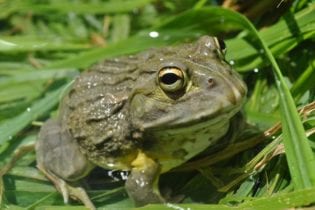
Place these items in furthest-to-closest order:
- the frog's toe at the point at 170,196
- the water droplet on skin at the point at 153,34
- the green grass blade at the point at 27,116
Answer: the water droplet on skin at the point at 153,34 < the green grass blade at the point at 27,116 < the frog's toe at the point at 170,196

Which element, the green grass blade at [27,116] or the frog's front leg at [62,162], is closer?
the frog's front leg at [62,162]

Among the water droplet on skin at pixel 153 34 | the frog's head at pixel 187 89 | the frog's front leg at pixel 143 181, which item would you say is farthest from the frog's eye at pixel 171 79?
the water droplet on skin at pixel 153 34

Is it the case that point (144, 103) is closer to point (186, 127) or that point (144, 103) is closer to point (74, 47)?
point (186, 127)

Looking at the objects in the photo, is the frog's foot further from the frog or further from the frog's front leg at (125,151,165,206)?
the frog's front leg at (125,151,165,206)

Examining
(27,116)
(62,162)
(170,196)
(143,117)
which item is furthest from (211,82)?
(27,116)

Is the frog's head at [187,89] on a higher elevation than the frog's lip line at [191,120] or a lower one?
higher

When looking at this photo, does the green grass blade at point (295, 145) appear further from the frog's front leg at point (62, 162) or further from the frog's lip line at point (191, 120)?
the frog's front leg at point (62, 162)

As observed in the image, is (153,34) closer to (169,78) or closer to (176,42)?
(176,42)

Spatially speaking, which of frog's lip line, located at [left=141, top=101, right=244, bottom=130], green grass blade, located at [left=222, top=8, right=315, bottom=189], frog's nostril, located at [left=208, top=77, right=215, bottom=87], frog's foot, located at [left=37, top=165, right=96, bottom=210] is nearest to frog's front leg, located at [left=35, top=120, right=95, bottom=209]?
frog's foot, located at [left=37, top=165, right=96, bottom=210]

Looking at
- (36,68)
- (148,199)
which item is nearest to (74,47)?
(36,68)
